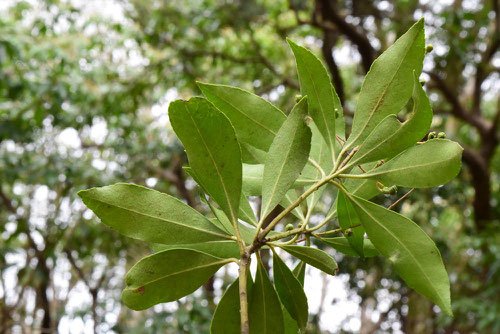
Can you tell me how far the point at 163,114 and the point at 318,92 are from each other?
4.18m

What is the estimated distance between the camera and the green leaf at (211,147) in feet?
1.49

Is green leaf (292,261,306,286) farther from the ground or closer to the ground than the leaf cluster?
closer to the ground

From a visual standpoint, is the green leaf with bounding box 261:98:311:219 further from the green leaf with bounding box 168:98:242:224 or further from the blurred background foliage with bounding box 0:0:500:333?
the blurred background foliage with bounding box 0:0:500:333

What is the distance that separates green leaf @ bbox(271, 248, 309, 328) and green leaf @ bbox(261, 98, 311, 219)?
72 mm

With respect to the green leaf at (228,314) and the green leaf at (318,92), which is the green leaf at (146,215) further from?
the green leaf at (318,92)

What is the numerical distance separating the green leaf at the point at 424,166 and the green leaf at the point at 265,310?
0.16 meters

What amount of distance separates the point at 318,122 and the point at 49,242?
10.9ft

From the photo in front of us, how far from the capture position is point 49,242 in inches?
135

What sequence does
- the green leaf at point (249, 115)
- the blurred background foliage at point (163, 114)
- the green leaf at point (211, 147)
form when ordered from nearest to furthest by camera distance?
the green leaf at point (211, 147), the green leaf at point (249, 115), the blurred background foliage at point (163, 114)

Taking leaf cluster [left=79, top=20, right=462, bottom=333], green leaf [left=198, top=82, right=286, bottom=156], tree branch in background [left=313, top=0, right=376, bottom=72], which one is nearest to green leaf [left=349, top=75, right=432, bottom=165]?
leaf cluster [left=79, top=20, right=462, bottom=333]

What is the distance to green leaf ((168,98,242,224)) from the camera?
46 centimetres

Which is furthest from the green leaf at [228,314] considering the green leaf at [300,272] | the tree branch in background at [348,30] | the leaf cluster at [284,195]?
the tree branch in background at [348,30]

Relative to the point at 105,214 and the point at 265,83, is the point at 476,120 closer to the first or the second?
the point at 265,83

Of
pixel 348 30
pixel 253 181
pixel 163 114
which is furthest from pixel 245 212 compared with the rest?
pixel 163 114
